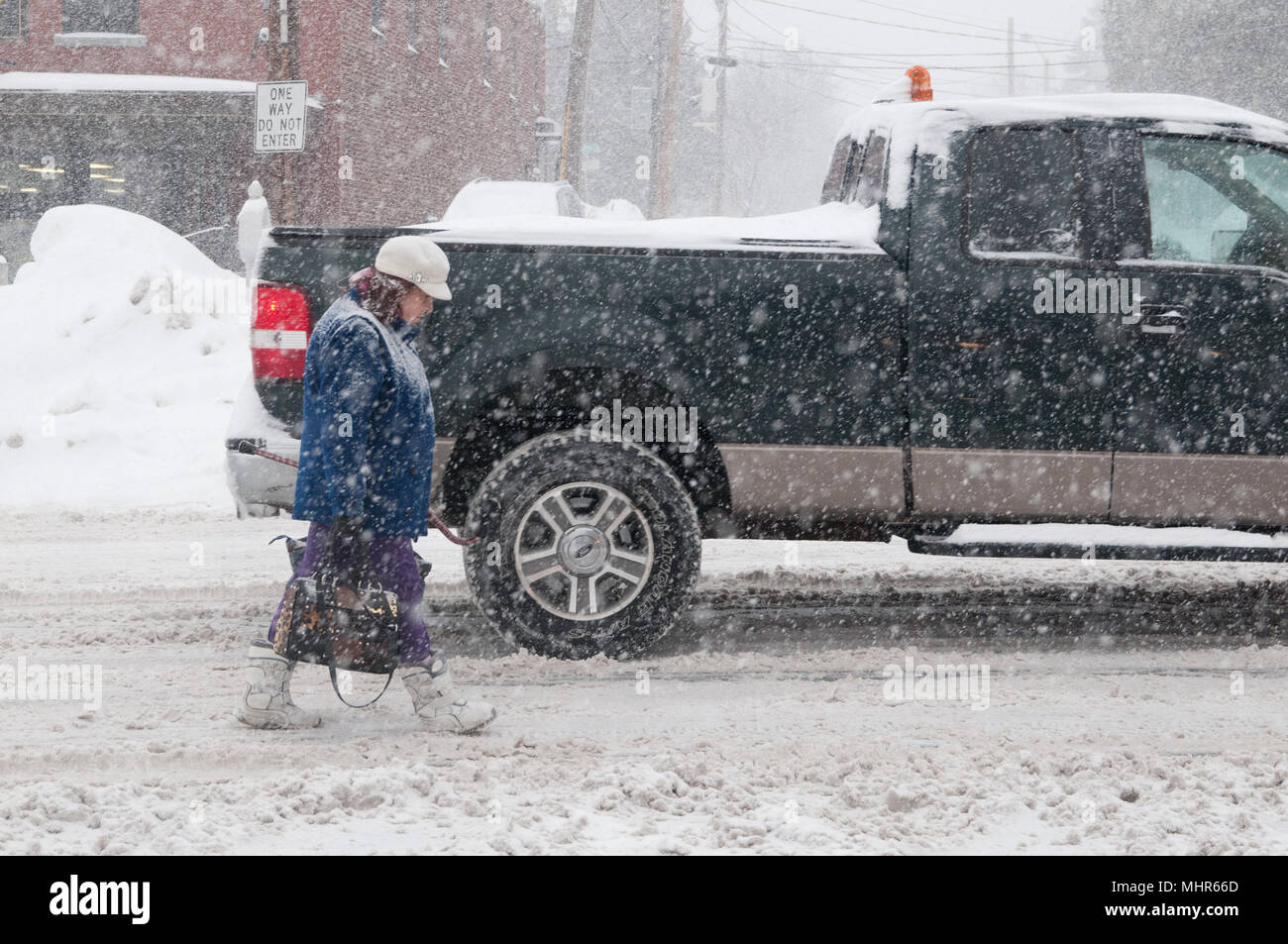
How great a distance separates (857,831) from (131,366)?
32.5 ft

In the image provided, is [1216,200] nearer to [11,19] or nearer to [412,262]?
[412,262]

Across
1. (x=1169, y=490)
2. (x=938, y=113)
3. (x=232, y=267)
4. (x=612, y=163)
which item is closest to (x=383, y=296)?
(x=938, y=113)

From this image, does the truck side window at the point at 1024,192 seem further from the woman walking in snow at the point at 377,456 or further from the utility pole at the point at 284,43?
the utility pole at the point at 284,43

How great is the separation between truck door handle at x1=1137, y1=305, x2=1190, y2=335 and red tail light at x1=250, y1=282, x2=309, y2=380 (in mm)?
3151

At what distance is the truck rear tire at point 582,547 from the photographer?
5.25 m

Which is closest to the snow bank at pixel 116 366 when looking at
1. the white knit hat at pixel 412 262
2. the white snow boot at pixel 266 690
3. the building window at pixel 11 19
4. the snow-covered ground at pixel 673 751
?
the snow-covered ground at pixel 673 751

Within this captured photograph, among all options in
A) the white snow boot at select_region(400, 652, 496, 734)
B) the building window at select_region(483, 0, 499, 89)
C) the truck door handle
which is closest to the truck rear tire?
the white snow boot at select_region(400, 652, 496, 734)

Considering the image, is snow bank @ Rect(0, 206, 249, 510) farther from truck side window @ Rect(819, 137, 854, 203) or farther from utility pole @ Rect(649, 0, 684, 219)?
utility pole @ Rect(649, 0, 684, 219)

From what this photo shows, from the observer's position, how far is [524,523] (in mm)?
5277

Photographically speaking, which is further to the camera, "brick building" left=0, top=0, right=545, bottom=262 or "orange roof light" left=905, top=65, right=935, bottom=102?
"brick building" left=0, top=0, right=545, bottom=262

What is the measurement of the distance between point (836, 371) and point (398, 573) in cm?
186

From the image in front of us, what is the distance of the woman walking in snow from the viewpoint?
4.27 meters

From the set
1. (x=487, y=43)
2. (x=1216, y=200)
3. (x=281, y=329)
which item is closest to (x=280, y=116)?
(x=281, y=329)
